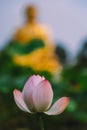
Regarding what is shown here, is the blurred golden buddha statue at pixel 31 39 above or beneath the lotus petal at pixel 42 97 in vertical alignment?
beneath

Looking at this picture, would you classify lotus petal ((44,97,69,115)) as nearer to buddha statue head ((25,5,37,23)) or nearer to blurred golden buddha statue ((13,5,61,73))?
blurred golden buddha statue ((13,5,61,73))

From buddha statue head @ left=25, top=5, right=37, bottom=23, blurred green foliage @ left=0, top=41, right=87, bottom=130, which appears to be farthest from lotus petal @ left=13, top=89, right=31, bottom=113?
buddha statue head @ left=25, top=5, right=37, bottom=23

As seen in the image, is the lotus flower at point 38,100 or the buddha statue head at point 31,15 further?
the buddha statue head at point 31,15

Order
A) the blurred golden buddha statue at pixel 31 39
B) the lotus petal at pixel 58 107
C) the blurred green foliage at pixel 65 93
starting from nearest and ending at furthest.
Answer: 1. the lotus petal at pixel 58 107
2. the blurred green foliage at pixel 65 93
3. the blurred golden buddha statue at pixel 31 39

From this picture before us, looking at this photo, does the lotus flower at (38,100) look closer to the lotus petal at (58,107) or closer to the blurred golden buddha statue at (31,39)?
the lotus petal at (58,107)

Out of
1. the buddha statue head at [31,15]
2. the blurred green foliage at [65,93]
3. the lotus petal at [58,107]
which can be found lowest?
the buddha statue head at [31,15]

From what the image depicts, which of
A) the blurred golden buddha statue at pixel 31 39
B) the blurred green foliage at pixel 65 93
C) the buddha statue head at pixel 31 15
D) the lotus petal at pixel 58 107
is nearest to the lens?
the lotus petal at pixel 58 107

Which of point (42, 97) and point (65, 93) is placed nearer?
point (42, 97)

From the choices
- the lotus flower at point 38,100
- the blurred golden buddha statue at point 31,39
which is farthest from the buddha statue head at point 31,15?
the lotus flower at point 38,100

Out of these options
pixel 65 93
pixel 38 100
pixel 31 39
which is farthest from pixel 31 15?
pixel 38 100

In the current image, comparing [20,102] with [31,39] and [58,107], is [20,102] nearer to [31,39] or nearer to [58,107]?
[58,107]

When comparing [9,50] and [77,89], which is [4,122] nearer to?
[77,89]
